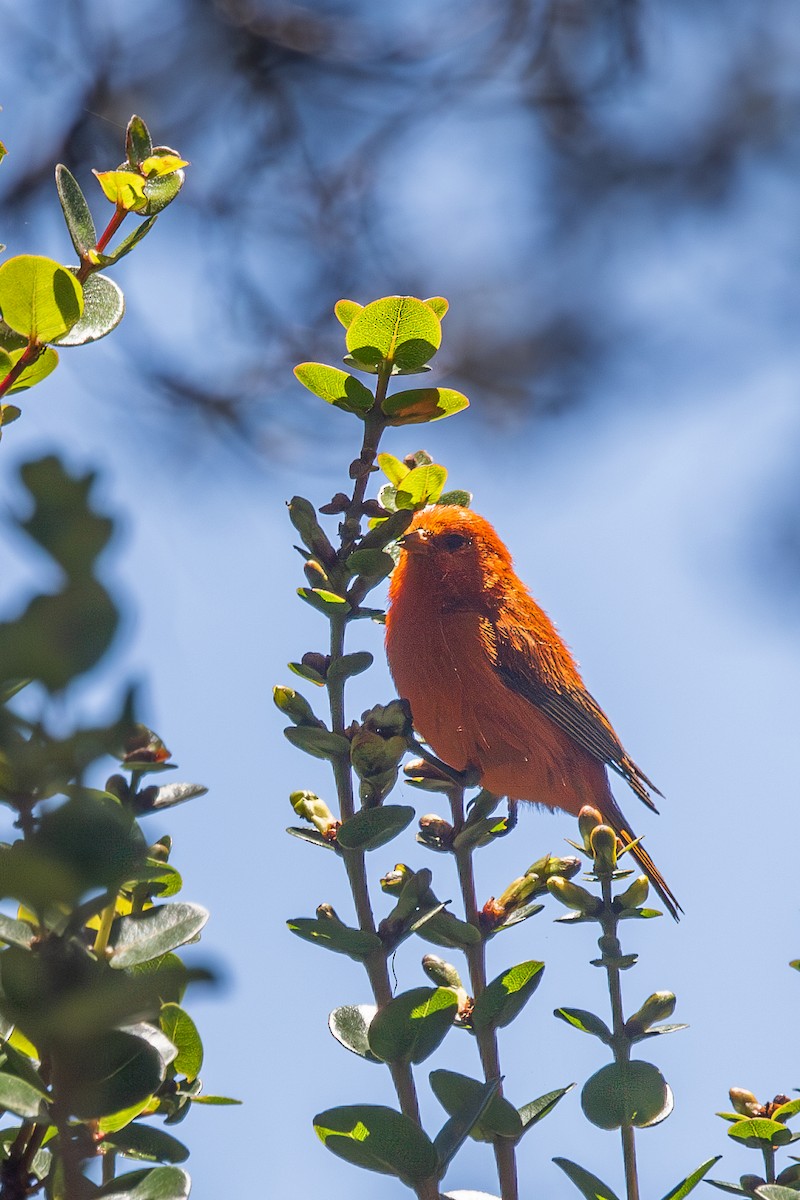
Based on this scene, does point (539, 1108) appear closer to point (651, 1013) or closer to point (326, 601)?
point (651, 1013)

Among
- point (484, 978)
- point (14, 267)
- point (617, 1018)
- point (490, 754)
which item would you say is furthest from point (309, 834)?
point (490, 754)

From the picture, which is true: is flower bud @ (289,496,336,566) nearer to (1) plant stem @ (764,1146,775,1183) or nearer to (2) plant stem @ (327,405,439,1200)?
(2) plant stem @ (327,405,439,1200)

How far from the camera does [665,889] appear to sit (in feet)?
8.61

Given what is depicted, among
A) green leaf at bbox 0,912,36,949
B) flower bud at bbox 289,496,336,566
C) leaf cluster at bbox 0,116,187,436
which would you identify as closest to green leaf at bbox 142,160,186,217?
leaf cluster at bbox 0,116,187,436

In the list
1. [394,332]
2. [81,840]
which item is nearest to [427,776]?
[394,332]

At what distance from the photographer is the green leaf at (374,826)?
91 centimetres

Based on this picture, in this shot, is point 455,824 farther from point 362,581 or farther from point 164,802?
point 164,802

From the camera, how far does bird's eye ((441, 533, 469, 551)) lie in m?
2.31

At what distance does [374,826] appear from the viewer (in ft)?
3.01

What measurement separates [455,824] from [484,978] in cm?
21

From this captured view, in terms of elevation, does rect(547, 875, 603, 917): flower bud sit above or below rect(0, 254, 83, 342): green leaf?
below

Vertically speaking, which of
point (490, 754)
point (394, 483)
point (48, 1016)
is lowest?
point (48, 1016)

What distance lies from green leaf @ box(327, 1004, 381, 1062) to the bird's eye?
54.4 inches

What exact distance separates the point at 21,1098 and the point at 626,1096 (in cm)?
54
